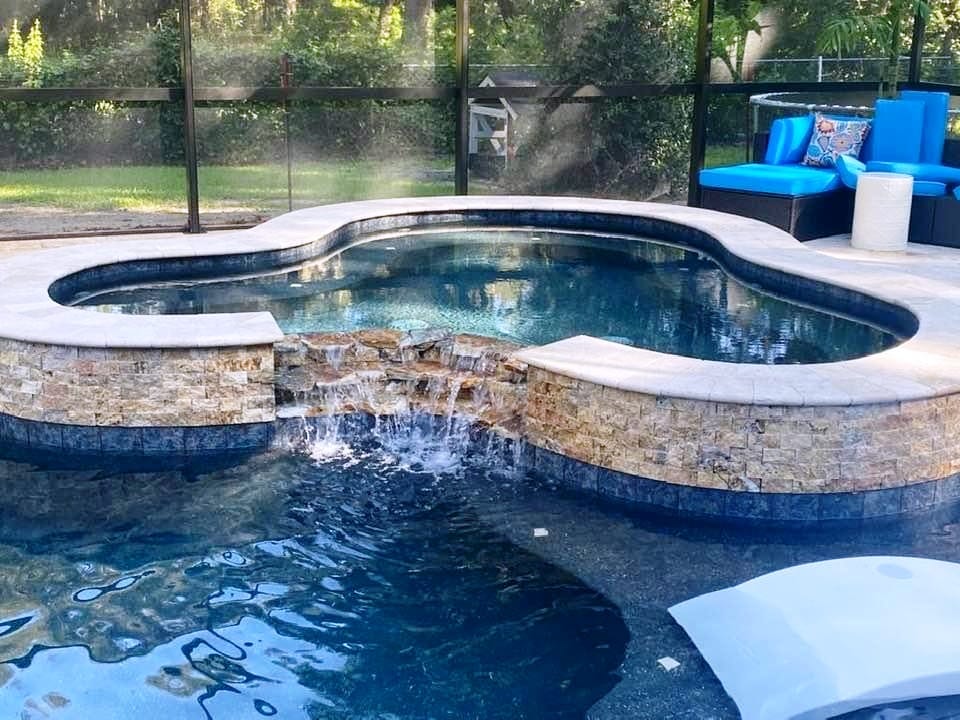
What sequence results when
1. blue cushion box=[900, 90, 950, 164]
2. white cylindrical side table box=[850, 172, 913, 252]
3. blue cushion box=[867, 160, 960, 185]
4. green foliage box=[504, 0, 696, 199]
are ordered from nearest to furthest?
white cylindrical side table box=[850, 172, 913, 252] → blue cushion box=[867, 160, 960, 185] → blue cushion box=[900, 90, 950, 164] → green foliage box=[504, 0, 696, 199]

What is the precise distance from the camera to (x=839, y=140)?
32.3 feet

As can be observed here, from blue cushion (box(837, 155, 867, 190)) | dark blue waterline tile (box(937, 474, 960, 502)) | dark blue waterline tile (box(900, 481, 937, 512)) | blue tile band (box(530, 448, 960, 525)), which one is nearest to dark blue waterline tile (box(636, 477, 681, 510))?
blue tile band (box(530, 448, 960, 525))

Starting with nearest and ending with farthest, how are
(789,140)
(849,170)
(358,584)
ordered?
(358,584), (849,170), (789,140)

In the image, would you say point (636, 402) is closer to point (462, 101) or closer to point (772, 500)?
point (772, 500)

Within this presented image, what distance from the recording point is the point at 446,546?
4.48 meters

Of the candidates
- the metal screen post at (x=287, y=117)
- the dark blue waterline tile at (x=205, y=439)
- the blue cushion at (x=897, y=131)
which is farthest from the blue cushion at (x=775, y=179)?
the dark blue waterline tile at (x=205, y=439)

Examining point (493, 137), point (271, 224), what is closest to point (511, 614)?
point (271, 224)

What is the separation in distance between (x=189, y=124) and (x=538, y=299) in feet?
13.1

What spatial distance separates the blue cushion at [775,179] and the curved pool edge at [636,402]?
8.64 ft

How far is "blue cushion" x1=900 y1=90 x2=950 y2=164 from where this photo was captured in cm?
957

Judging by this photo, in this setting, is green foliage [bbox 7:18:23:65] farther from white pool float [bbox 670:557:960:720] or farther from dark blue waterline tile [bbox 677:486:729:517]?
white pool float [bbox 670:557:960:720]

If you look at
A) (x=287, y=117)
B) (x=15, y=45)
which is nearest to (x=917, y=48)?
(x=287, y=117)

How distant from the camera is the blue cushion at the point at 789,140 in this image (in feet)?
32.3

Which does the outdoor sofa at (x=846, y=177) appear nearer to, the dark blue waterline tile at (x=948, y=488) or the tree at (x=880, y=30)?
the tree at (x=880, y=30)
